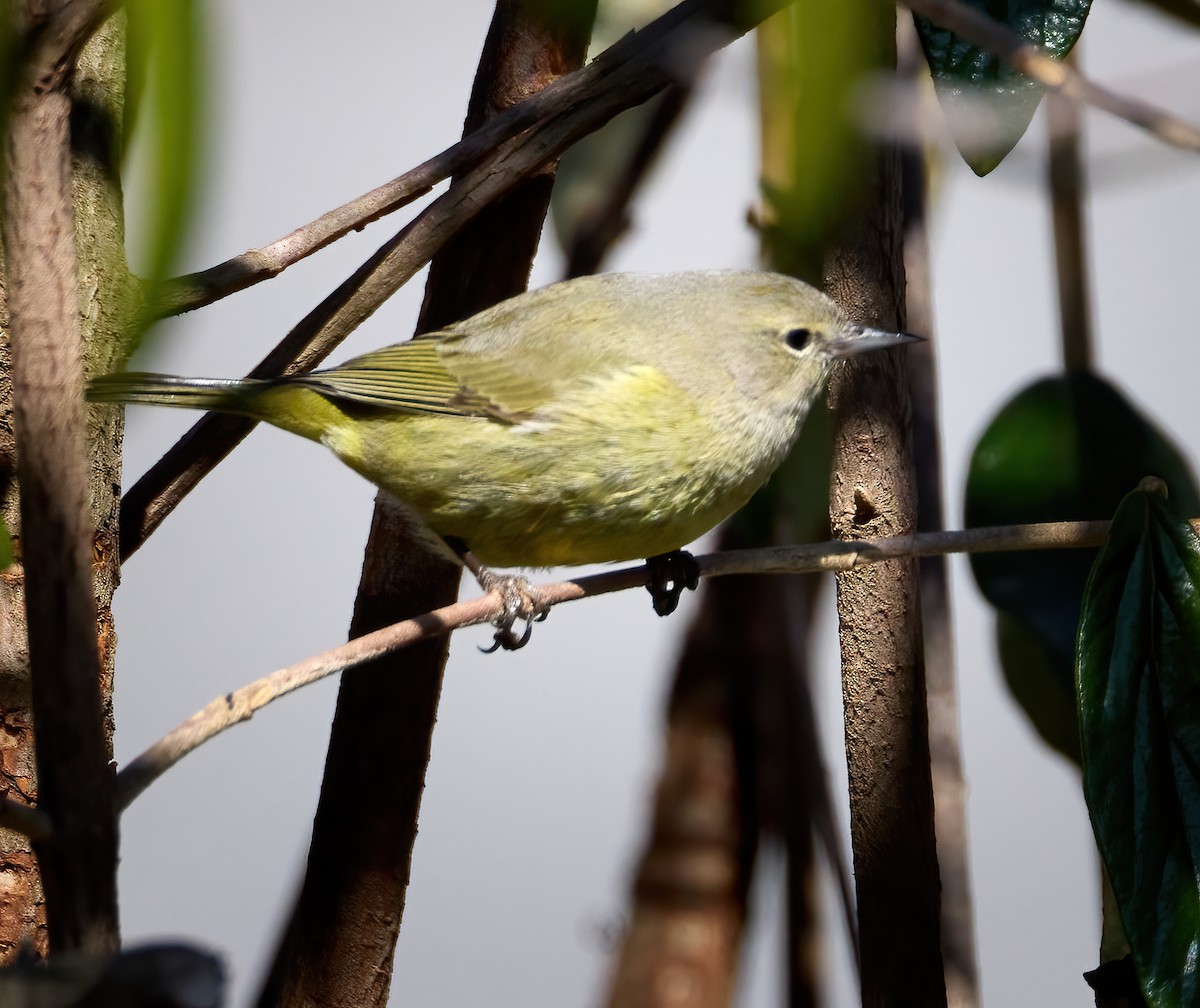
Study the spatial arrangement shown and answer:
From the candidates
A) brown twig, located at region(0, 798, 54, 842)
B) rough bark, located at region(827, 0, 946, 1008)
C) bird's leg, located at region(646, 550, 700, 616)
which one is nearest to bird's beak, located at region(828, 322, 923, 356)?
rough bark, located at region(827, 0, 946, 1008)

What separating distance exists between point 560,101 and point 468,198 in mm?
185

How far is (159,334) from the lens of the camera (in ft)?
1.81

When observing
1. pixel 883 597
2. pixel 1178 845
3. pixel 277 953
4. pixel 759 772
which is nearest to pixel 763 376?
pixel 883 597

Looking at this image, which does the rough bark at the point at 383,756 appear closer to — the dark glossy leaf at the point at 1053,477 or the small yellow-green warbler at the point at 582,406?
the small yellow-green warbler at the point at 582,406

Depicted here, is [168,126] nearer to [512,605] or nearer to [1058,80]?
[1058,80]

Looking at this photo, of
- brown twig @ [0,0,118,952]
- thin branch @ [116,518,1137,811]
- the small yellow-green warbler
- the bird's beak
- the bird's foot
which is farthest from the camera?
the bird's foot

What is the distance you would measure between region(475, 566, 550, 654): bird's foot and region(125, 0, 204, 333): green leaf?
1.37 metres

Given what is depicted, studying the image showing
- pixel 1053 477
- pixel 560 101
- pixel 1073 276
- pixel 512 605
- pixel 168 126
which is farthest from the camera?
pixel 1073 276

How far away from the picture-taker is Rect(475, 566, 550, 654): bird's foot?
1905mm

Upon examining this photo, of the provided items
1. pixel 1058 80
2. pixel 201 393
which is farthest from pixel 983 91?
pixel 201 393

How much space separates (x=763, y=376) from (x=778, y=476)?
39 cm

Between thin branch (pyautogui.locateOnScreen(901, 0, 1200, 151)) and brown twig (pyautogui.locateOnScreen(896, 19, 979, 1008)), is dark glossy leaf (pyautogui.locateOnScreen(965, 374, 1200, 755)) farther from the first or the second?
thin branch (pyautogui.locateOnScreen(901, 0, 1200, 151))

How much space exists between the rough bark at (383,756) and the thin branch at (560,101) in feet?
0.51

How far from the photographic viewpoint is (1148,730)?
127 centimetres
